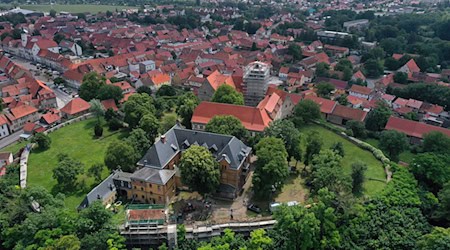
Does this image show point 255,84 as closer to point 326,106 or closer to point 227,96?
point 227,96

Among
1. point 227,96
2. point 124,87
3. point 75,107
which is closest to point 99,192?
point 227,96

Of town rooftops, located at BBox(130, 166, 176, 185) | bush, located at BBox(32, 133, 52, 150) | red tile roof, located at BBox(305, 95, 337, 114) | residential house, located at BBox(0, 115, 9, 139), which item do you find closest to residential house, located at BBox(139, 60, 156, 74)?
residential house, located at BBox(0, 115, 9, 139)

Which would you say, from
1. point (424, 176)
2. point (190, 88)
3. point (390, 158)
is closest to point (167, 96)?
point (190, 88)

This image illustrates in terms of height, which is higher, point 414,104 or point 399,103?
point 414,104

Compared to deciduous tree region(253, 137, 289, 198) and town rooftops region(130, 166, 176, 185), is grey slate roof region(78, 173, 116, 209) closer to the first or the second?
town rooftops region(130, 166, 176, 185)

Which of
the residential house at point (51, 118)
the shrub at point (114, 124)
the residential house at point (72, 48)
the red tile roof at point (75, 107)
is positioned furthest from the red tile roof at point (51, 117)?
the residential house at point (72, 48)

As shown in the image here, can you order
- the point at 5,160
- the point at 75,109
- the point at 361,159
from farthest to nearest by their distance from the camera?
the point at 75,109, the point at 5,160, the point at 361,159
